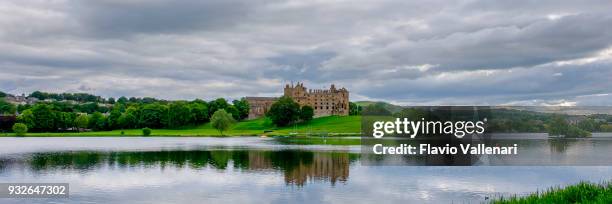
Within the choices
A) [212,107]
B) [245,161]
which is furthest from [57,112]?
[245,161]

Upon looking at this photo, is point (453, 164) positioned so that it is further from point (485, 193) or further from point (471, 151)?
point (485, 193)

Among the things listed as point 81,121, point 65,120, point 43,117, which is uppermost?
point 43,117

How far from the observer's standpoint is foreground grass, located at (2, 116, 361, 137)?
148200 millimetres

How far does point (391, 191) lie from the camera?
119 feet

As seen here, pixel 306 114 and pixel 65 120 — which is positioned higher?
pixel 306 114

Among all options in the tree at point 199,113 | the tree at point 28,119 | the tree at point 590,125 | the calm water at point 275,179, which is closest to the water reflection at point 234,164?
the calm water at point 275,179

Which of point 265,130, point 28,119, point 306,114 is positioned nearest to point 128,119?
point 28,119

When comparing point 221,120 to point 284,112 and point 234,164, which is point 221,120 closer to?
point 284,112

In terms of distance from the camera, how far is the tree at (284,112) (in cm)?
16850

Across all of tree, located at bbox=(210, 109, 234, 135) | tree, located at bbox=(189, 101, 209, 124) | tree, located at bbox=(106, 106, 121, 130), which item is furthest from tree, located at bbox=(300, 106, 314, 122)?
tree, located at bbox=(106, 106, 121, 130)

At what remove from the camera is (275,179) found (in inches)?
1645

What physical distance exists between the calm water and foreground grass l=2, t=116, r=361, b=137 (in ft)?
297

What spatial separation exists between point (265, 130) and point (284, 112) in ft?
25.8

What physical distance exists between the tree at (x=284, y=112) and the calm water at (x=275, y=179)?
10886cm
